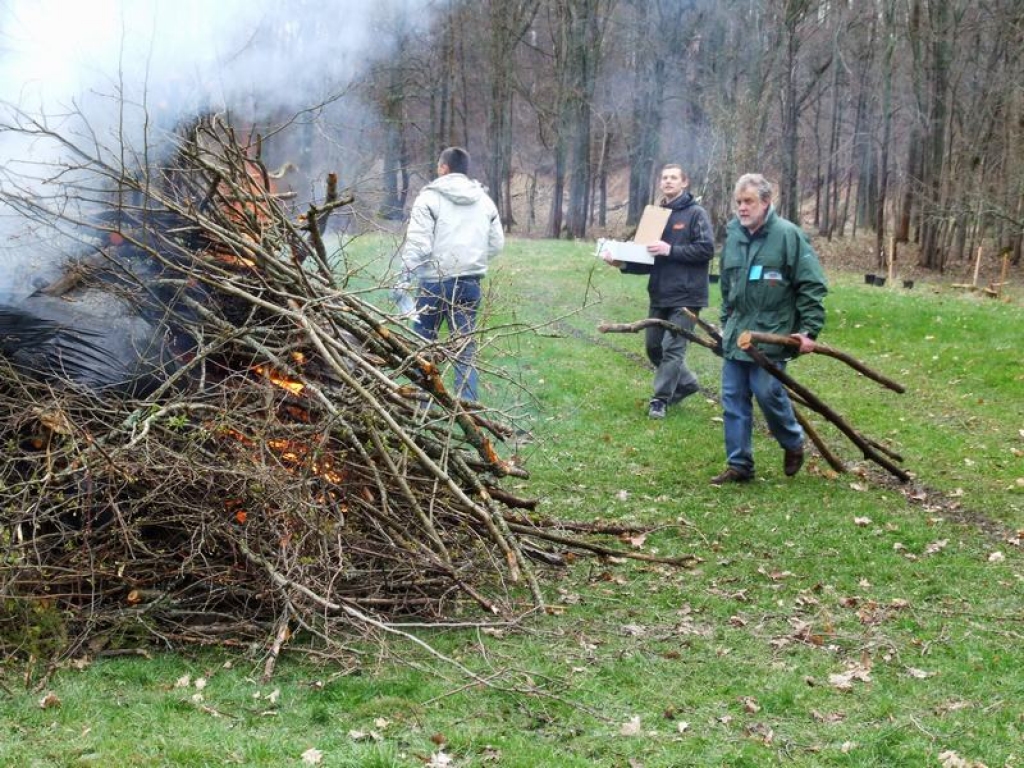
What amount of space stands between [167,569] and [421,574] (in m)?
1.14

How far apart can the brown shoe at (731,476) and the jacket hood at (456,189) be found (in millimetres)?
2736

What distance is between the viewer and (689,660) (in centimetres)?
475

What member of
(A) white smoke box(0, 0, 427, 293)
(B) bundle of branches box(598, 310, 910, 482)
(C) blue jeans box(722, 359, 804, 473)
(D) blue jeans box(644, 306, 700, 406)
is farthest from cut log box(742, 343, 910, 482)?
(A) white smoke box(0, 0, 427, 293)

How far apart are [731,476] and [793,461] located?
462 mm

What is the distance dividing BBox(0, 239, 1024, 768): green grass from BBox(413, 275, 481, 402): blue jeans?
0.21 meters

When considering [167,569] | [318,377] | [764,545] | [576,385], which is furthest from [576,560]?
[576,385]

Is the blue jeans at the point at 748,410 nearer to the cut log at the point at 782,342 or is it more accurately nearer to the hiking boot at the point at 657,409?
the cut log at the point at 782,342

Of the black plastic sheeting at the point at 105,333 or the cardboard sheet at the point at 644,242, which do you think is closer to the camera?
the black plastic sheeting at the point at 105,333

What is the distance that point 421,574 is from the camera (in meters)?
5.20

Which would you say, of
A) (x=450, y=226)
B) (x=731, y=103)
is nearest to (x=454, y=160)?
(x=450, y=226)

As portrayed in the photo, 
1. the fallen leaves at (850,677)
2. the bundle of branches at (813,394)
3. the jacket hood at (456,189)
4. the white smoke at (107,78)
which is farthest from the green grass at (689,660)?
the white smoke at (107,78)

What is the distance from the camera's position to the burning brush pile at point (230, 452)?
477 cm

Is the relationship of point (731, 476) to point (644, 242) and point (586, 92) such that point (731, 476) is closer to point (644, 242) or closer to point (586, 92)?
point (644, 242)

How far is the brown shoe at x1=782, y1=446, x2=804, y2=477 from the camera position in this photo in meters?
7.71
